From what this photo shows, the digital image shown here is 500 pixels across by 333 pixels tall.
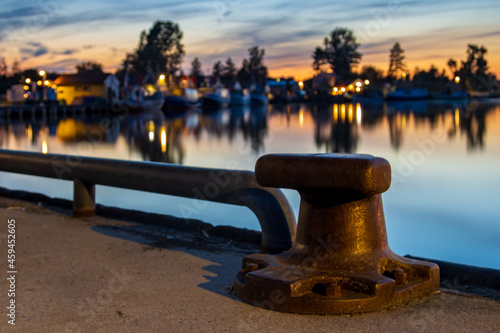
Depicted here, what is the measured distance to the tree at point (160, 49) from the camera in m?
149

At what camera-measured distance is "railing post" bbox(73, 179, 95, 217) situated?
22.7 ft

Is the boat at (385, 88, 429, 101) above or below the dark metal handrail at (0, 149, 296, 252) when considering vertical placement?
below

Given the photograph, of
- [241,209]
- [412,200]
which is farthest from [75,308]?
[412,200]

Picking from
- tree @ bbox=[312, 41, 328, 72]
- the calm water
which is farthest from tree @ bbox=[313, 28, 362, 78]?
the calm water

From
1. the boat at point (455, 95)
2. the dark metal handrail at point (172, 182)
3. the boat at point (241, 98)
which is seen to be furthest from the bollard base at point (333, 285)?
the boat at point (455, 95)

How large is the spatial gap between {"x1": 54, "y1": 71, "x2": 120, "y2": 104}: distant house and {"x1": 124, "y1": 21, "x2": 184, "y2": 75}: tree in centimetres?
5745

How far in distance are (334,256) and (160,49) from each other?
15069 centimetres

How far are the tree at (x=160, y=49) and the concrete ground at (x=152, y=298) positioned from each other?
144m

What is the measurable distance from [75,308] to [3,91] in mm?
114053

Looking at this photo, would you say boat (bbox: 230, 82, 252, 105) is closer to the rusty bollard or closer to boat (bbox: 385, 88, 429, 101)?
boat (bbox: 385, 88, 429, 101)

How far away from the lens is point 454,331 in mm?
3365

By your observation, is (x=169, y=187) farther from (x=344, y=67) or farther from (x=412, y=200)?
(x=344, y=67)

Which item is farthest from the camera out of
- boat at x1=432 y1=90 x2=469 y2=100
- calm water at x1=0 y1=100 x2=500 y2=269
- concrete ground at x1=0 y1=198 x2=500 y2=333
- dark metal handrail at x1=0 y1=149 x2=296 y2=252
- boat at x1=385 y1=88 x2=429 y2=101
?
boat at x1=432 y1=90 x2=469 y2=100

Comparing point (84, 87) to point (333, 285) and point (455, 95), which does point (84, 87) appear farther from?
point (455, 95)
